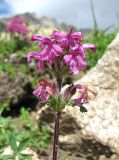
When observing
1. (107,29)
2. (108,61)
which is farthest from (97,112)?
(107,29)

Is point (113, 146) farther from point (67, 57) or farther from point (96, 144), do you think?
point (67, 57)

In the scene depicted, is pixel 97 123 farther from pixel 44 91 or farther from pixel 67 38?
pixel 67 38

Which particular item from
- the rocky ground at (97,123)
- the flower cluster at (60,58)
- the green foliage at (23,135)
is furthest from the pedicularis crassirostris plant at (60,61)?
the rocky ground at (97,123)

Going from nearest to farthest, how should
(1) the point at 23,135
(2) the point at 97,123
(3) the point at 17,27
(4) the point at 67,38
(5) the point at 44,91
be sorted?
(4) the point at 67,38, (5) the point at 44,91, (2) the point at 97,123, (1) the point at 23,135, (3) the point at 17,27

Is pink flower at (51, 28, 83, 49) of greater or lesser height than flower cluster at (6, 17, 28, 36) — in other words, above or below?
below

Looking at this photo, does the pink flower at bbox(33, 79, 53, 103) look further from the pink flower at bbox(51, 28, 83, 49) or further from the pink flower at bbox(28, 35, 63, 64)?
the pink flower at bbox(51, 28, 83, 49)

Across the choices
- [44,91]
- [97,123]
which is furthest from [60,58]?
[97,123]

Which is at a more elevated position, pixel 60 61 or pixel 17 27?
pixel 17 27

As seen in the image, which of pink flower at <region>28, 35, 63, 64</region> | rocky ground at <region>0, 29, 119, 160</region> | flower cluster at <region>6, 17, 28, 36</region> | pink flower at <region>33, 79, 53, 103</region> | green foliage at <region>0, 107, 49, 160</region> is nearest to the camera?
pink flower at <region>28, 35, 63, 64</region>

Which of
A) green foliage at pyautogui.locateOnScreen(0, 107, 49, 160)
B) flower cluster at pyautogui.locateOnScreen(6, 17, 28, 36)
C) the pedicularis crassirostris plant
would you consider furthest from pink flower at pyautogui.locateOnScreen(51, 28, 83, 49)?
flower cluster at pyautogui.locateOnScreen(6, 17, 28, 36)
